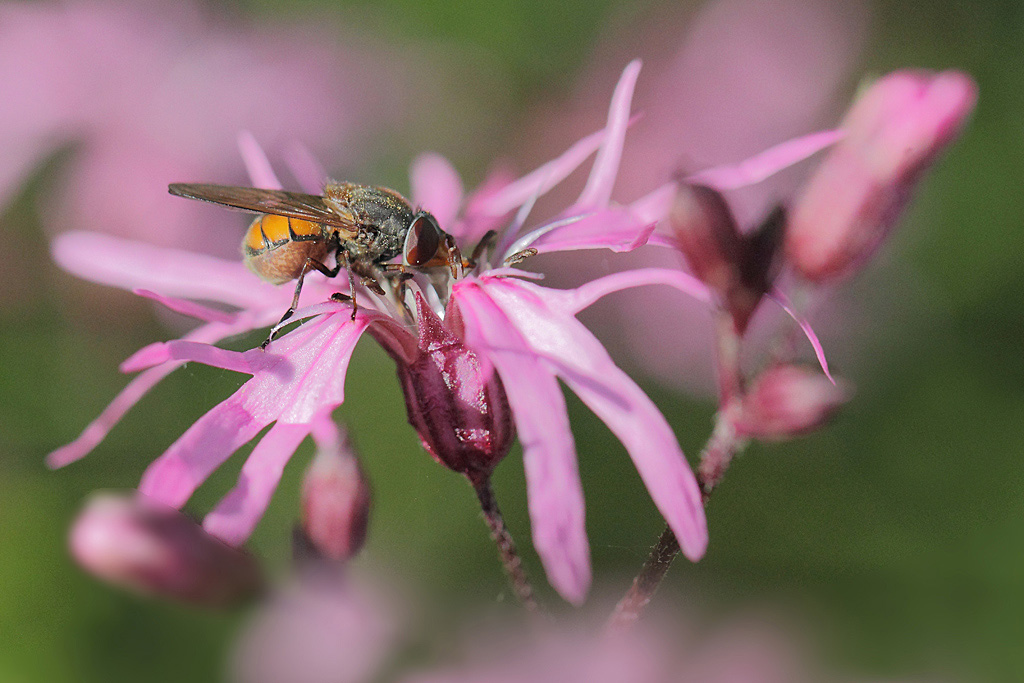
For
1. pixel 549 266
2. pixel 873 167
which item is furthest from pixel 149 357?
pixel 549 266

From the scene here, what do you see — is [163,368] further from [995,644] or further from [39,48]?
[39,48]

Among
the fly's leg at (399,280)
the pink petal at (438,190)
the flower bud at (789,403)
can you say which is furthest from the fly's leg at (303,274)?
the flower bud at (789,403)

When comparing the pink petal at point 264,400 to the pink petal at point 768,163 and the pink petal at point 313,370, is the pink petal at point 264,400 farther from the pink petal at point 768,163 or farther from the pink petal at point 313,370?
the pink petal at point 768,163

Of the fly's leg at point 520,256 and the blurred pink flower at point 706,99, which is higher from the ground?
the fly's leg at point 520,256

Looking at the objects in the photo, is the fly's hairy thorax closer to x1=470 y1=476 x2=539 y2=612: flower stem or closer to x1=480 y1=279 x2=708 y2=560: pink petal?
x1=480 y1=279 x2=708 y2=560: pink petal

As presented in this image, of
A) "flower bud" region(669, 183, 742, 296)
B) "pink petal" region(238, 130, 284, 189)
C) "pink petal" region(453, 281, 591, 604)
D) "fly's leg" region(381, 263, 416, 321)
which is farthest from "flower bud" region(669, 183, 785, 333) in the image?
"pink petal" region(238, 130, 284, 189)

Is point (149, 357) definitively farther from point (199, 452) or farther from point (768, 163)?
point (768, 163)
